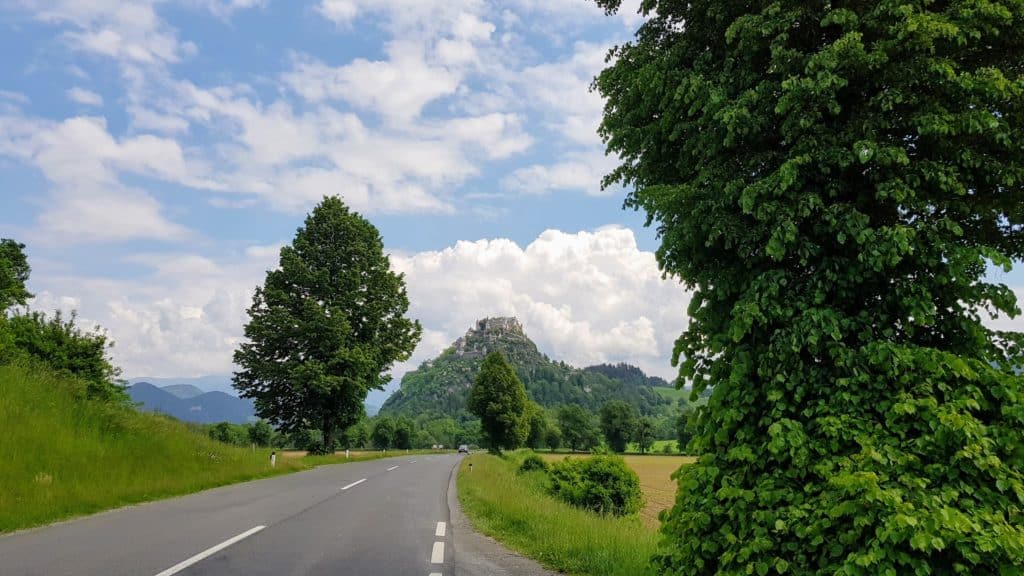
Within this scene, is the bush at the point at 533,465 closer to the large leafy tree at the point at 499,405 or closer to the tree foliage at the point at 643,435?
the large leafy tree at the point at 499,405

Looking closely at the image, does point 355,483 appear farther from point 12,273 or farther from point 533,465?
point 12,273

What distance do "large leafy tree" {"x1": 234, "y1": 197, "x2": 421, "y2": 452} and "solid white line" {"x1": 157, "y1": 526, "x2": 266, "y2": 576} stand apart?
895 inches

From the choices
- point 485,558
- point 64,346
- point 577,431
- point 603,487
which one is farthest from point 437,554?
point 577,431

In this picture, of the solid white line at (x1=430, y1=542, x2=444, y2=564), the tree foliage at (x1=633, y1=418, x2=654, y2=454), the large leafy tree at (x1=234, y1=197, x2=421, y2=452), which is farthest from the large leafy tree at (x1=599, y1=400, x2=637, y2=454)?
the solid white line at (x1=430, y1=542, x2=444, y2=564)

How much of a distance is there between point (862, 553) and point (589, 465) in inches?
691

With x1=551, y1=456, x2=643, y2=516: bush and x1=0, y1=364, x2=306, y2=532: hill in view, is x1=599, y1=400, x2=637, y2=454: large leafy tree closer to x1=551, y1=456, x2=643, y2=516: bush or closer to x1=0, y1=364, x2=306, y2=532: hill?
x1=551, y1=456, x2=643, y2=516: bush

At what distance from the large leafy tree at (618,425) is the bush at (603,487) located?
94.6 metres

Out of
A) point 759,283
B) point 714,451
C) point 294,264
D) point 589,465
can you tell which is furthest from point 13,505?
point 294,264

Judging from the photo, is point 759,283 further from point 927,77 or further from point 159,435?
point 159,435

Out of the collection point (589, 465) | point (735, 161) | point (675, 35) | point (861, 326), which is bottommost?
point (589, 465)

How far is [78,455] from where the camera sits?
14242 millimetres

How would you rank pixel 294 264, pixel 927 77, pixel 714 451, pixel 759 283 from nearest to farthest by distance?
pixel 927 77 → pixel 759 283 → pixel 714 451 → pixel 294 264

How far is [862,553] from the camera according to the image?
388 cm

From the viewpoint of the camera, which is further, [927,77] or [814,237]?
[814,237]
